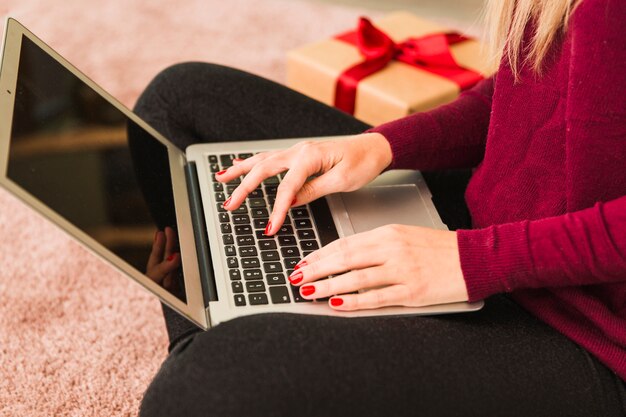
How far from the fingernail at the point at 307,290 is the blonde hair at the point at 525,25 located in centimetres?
33

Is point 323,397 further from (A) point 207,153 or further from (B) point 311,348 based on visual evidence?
(A) point 207,153

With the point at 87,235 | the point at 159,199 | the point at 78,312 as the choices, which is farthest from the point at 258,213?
the point at 78,312

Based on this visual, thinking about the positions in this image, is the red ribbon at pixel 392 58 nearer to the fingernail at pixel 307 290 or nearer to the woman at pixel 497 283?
the woman at pixel 497 283

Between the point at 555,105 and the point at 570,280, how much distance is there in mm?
189

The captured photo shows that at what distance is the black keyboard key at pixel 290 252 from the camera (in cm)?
82

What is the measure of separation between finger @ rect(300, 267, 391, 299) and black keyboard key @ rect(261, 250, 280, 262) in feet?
0.26

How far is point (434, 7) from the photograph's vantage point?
8.89ft

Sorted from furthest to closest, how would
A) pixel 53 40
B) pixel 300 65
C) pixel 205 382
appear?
pixel 53 40 < pixel 300 65 < pixel 205 382

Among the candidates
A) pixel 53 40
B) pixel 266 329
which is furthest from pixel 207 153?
pixel 53 40

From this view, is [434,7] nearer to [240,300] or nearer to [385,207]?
[385,207]

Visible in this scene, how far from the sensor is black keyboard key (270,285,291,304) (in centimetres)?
76

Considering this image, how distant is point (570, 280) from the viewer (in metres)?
0.72

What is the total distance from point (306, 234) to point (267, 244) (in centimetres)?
5

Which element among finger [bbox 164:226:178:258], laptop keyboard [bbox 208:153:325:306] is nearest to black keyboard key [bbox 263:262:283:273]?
laptop keyboard [bbox 208:153:325:306]
